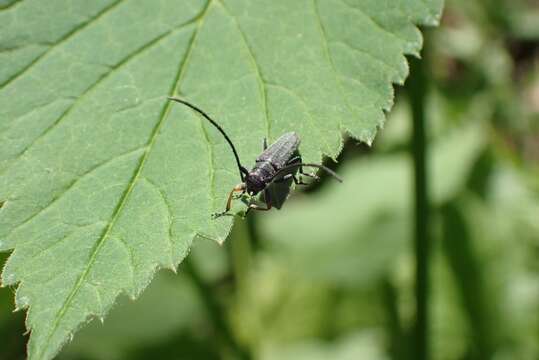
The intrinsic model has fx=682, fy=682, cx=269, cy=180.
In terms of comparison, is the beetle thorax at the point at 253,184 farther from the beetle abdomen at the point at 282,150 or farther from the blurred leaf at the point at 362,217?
the blurred leaf at the point at 362,217

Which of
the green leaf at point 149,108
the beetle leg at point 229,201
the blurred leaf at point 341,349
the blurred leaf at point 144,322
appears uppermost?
the green leaf at point 149,108

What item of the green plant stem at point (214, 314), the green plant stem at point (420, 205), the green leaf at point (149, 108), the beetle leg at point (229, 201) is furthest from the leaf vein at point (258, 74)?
the green plant stem at point (214, 314)

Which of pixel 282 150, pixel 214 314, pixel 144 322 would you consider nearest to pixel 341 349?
pixel 214 314

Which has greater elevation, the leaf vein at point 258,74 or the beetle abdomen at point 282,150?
the leaf vein at point 258,74

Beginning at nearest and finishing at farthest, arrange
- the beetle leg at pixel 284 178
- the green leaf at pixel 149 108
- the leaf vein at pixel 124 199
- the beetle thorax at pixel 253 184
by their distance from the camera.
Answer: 1. the leaf vein at pixel 124 199
2. the green leaf at pixel 149 108
3. the beetle thorax at pixel 253 184
4. the beetle leg at pixel 284 178

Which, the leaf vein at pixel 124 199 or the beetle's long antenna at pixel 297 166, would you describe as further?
the beetle's long antenna at pixel 297 166

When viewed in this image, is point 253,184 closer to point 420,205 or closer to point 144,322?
point 420,205

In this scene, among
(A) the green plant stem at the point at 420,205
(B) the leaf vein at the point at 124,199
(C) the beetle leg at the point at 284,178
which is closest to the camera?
(B) the leaf vein at the point at 124,199

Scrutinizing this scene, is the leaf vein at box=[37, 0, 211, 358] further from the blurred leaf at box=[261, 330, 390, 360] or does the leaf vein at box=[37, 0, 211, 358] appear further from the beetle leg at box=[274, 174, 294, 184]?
the blurred leaf at box=[261, 330, 390, 360]
